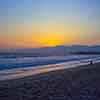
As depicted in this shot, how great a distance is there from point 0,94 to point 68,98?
8.44 feet

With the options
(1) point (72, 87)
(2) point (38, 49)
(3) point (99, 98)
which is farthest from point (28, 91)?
(2) point (38, 49)

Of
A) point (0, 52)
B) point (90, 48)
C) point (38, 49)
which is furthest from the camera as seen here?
point (90, 48)

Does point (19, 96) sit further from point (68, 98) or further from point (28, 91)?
point (68, 98)

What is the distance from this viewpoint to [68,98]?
7.18m

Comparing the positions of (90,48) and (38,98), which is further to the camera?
(90,48)

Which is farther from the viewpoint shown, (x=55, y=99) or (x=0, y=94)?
(x=0, y=94)

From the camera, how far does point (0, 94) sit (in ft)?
26.3

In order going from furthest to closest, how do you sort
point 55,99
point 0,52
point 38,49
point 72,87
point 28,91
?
point 38,49, point 0,52, point 72,87, point 28,91, point 55,99

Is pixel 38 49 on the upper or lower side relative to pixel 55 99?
upper

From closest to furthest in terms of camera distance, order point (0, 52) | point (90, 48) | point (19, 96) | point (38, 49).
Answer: point (19, 96)
point (0, 52)
point (38, 49)
point (90, 48)

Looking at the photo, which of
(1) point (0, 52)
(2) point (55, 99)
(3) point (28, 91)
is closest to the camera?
(2) point (55, 99)

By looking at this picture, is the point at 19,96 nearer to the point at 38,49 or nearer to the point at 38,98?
the point at 38,98

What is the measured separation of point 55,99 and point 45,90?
1360mm

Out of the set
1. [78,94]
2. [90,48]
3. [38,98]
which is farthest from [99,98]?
[90,48]
